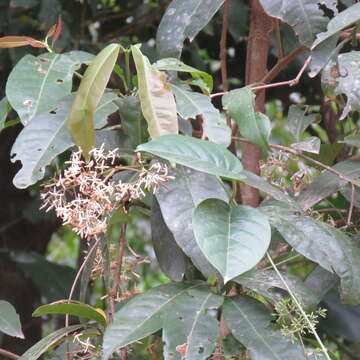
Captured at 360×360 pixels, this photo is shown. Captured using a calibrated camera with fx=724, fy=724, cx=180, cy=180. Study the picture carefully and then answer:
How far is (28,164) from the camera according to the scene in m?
0.90

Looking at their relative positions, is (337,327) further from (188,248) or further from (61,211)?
(61,211)

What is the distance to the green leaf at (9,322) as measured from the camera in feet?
3.46

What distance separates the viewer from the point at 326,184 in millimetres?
1066

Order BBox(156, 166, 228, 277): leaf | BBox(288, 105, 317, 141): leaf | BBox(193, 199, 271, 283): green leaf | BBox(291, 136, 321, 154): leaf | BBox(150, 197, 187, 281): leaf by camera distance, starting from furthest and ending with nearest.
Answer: BBox(288, 105, 317, 141): leaf < BBox(291, 136, 321, 154): leaf < BBox(150, 197, 187, 281): leaf < BBox(156, 166, 228, 277): leaf < BBox(193, 199, 271, 283): green leaf

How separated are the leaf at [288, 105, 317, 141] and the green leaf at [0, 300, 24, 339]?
57 centimetres

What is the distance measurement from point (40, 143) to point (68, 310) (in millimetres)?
218

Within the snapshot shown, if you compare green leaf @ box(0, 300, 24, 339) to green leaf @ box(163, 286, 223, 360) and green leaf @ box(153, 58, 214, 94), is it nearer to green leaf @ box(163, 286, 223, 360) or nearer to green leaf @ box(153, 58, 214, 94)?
green leaf @ box(163, 286, 223, 360)

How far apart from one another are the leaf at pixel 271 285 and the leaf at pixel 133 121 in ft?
0.79

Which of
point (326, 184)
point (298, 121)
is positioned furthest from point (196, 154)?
point (298, 121)

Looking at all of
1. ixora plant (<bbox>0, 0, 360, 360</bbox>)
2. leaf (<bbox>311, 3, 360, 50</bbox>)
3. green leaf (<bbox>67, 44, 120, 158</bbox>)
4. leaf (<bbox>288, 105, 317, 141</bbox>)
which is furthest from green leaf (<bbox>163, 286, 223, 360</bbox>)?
leaf (<bbox>288, 105, 317, 141</bbox>)

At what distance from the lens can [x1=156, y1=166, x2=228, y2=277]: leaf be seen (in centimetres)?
87

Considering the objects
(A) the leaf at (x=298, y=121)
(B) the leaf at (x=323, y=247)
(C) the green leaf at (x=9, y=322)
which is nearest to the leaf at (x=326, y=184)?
(B) the leaf at (x=323, y=247)

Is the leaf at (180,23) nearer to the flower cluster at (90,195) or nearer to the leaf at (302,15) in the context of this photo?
the leaf at (302,15)

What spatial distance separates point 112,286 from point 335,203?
1.87 feet
